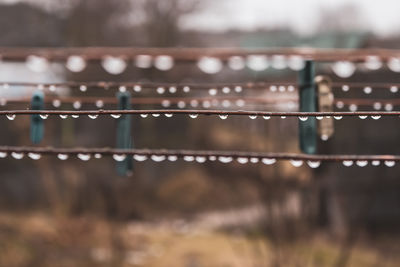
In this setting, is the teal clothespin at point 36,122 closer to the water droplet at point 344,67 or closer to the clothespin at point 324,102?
the clothespin at point 324,102

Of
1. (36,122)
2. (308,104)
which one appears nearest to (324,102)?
(308,104)

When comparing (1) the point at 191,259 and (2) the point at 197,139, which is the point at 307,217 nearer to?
(1) the point at 191,259

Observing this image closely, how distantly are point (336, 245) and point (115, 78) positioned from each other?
568 cm

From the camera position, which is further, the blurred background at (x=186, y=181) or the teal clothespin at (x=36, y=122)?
the blurred background at (x=186, y=181)

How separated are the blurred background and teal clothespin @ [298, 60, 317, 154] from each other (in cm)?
331

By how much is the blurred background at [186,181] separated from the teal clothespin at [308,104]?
3.31 metres

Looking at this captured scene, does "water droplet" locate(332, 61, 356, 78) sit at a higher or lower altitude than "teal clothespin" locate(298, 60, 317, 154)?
→ higher

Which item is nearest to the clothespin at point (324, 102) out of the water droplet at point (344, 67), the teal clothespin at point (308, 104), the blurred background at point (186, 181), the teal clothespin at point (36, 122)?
the teal clothespin at point (308, 104)

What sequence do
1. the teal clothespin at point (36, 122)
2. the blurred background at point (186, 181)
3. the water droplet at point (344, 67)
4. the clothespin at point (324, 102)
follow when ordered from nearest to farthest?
the teal clothespin at point (36, 122), the clothespin at point (324, 102), the water droplet at point (344, 67), the blurred background at point (186, 181)

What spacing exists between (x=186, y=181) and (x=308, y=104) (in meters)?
6.35

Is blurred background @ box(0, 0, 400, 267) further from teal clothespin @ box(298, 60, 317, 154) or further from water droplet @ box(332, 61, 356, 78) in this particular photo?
teal clothespin @ box(298, 60, 317, 154)

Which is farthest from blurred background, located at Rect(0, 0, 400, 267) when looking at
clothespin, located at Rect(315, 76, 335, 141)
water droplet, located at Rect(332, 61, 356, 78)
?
clothespin, located at Rect(315, 76, 335, 141)

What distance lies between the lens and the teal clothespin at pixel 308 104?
1.69m

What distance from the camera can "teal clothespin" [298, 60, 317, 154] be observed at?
5.54 feet
